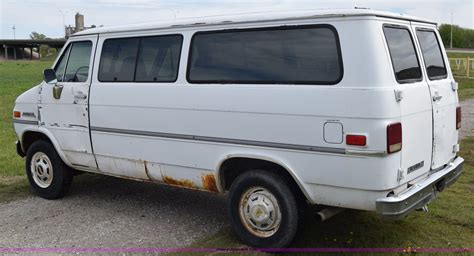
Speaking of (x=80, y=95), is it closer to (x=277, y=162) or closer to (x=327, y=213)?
(x=277, y=162)

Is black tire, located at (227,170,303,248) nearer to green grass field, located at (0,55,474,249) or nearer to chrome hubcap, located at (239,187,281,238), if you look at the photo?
chrome hubcap, located at (239,187,281,238)

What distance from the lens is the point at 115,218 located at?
5.85 meters

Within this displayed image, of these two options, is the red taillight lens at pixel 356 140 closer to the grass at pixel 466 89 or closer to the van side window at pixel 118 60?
the van side window at pixel 118 60

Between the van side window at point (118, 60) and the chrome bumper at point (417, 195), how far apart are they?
302 centimetres

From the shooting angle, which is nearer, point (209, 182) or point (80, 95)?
point (209, 182)

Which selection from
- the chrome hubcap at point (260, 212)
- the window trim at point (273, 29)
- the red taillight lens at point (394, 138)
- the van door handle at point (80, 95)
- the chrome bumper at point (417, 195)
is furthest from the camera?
the van door handle at point (80, 95)

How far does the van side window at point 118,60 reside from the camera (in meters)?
5.62

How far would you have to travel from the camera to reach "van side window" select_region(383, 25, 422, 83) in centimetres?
423

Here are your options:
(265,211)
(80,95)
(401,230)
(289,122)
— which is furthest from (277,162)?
(80,95)

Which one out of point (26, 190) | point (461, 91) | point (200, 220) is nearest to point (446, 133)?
point (200, 220)

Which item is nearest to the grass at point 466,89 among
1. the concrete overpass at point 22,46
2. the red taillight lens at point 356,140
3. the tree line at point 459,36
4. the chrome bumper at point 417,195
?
the chrome bumper at point 417,195

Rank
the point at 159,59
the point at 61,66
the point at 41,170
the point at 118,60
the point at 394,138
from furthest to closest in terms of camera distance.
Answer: the point at 41,170, the point at 61,66, the point at 118,60, the point at 159,59, the point at 394,138

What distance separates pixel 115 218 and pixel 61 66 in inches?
80.6

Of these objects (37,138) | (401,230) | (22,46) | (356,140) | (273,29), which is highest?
(22,46)
